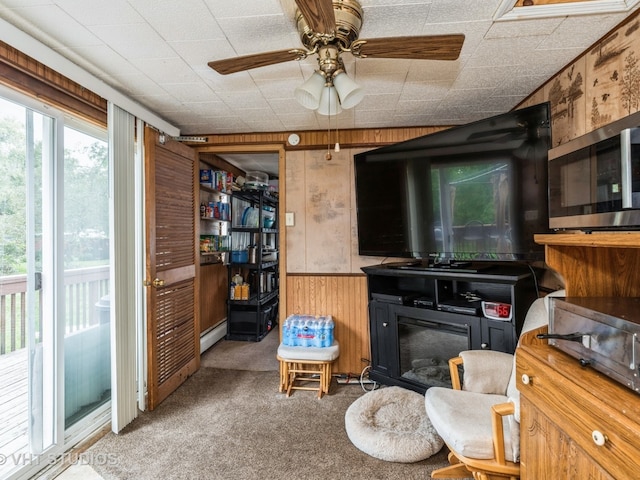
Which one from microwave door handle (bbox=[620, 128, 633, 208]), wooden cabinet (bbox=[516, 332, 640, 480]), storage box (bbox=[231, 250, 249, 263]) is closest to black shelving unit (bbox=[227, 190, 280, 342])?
storage box (bbox=[231, 250, 249, 263])

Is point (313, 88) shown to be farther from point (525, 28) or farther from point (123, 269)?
point (123, 269)

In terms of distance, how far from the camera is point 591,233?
94 cm

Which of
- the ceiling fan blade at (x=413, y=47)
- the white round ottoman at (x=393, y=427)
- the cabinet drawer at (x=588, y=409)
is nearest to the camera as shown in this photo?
the cabinet drawer at (x=588, y=409)

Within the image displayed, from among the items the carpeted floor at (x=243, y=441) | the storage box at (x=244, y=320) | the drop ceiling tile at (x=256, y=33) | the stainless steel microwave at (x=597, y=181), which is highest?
the drop ceiling tile at (x=256, y=33)

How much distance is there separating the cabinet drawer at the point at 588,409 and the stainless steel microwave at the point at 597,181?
0.42 meters

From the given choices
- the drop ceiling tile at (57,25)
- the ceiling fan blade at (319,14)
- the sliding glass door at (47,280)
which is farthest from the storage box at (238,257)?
the ceiling fan blade at (319,14)

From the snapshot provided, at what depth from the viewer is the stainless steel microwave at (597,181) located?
785 mm

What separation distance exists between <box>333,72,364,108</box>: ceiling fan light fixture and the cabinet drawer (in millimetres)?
1227

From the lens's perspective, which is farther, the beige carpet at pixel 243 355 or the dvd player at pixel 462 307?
the beige carpet at pixel 243 355

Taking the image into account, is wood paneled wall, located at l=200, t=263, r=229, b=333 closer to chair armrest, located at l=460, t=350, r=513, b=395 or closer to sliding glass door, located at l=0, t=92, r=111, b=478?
sliding glass door, located at l=0, t=92, r=111, b=478

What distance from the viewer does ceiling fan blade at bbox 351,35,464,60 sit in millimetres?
1180

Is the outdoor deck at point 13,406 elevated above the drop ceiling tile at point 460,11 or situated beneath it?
situated beneath

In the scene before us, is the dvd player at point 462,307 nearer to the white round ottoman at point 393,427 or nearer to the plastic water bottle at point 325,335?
the white round ottoman at point 393,427

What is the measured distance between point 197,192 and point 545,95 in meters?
2.81
